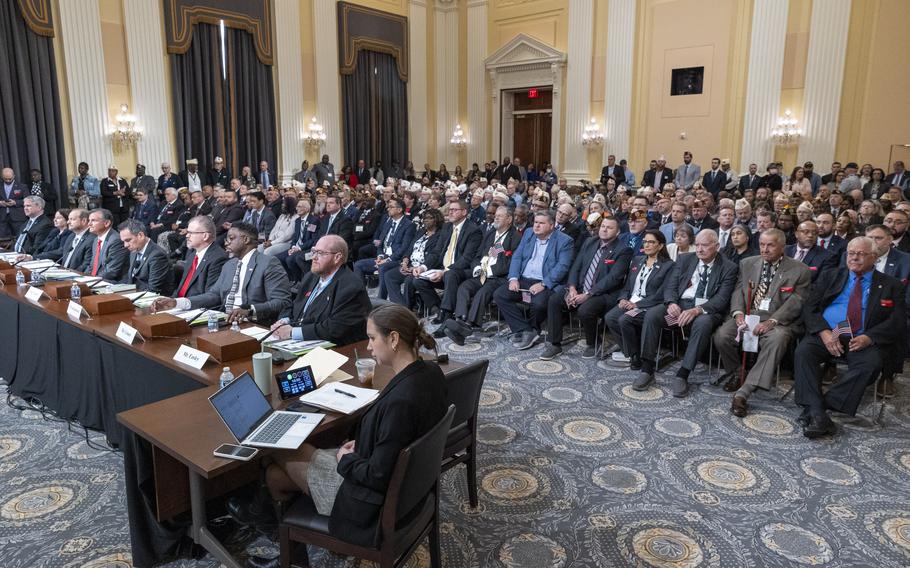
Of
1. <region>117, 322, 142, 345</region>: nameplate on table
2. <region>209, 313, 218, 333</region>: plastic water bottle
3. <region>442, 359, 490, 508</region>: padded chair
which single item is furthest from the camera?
<region>209, 313, 218, 333</region>: plastic water bottle

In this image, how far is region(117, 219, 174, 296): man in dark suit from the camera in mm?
4992

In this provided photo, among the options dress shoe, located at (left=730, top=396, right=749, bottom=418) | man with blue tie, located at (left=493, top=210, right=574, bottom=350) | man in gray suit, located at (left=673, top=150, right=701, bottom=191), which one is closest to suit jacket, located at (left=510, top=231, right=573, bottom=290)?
man with blue tie, located at (left=493, top=210, right=574, bottom=350)

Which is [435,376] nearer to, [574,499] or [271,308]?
[574,499]

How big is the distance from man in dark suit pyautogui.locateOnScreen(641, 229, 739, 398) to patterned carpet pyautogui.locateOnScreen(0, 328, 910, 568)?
0.35m

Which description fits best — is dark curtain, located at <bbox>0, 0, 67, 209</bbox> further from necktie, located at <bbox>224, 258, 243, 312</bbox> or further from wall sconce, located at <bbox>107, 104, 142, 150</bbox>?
necktie, located at <bbox>224, 258, 243, 312</bbox>

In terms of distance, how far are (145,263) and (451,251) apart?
9.45 ft

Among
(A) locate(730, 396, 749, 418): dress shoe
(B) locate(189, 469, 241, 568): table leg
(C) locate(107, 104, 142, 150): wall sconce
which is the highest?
(C) locate(107, 104, 142, 150): wall sconce

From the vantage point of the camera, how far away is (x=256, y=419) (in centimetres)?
245

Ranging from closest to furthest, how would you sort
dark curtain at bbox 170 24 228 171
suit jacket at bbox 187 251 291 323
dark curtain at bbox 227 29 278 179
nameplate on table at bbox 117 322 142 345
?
nameplate on table at bbox 117 322 142 345
suit jacket at bbox 187 251 291 323
dark curtain at bbox 170 24 228 171
dark curtain at bbox 227 29 278 179

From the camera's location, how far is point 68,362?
395 cm

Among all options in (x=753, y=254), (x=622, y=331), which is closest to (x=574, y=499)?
(x=622, y=331)

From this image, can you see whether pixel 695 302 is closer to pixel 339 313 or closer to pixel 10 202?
pixel 339 313

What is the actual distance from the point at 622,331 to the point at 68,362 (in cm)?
389

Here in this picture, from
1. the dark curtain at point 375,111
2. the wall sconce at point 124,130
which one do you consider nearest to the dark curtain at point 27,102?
the wall sconce at point 124,130
